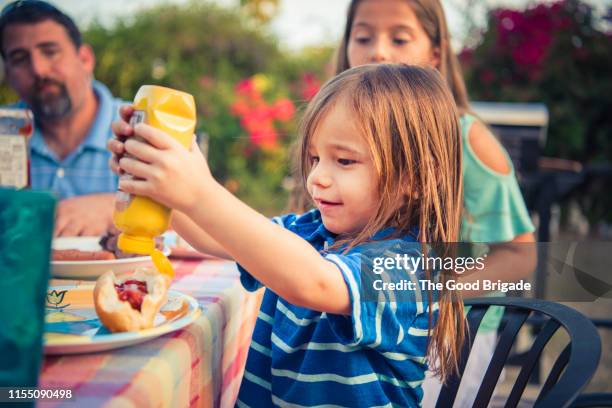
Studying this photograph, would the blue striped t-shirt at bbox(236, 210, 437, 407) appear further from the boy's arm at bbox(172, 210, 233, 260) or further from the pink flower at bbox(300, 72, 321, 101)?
the pink flower at bbox(300, 72, 321, 101)

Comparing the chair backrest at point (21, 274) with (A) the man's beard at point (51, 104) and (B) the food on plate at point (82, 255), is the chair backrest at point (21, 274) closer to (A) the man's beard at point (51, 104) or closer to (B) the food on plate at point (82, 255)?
(B) the food on plate at point (82, 255)

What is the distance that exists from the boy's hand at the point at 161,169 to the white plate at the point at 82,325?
182mm

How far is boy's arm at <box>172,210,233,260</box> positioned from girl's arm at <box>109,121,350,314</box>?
16.2 inches

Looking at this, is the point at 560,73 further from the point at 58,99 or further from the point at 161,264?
the point at 161,264

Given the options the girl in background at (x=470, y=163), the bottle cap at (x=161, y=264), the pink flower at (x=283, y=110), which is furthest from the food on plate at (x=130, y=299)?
the pink flower at (x=283, y=110)

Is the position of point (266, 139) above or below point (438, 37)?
below

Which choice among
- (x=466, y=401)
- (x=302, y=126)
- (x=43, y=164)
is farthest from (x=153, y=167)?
(x=43, y=164)

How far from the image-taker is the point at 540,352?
114cm

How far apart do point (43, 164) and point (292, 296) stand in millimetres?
2071

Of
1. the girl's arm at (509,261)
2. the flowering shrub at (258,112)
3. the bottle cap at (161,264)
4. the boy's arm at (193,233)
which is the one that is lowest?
the flowering shrub at (258,112)

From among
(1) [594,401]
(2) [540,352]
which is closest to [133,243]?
(2) [540,352]

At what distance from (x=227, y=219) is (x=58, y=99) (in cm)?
222

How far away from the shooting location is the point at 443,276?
113 cm

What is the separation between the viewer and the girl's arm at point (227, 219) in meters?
0.78
